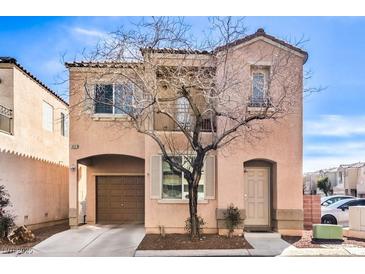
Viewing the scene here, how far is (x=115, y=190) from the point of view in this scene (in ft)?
56.3

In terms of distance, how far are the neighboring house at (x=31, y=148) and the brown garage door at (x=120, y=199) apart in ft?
7.57

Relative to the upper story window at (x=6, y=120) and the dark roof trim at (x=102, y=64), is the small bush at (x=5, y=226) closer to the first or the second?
the upper story window at (x=6, y=120)

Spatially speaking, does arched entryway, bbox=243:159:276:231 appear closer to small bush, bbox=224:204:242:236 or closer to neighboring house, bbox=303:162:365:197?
small bush, bbox=224:204:242:236

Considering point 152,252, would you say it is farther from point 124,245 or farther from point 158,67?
point 158,67

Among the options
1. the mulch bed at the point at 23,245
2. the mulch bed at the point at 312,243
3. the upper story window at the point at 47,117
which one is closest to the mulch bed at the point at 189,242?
the mulch bed at the point at 312,243

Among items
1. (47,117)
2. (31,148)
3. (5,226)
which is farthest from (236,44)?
(47,117)

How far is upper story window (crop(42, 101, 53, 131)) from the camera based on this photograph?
17.8 metres

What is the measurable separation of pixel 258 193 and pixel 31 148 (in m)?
9.25

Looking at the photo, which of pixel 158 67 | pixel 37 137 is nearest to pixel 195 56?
pixel 158 67

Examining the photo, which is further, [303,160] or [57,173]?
[57,173]

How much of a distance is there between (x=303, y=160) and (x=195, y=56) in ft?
16.9

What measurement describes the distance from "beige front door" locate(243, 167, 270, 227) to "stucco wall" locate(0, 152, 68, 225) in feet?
27.6

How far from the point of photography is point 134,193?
17.2 metres

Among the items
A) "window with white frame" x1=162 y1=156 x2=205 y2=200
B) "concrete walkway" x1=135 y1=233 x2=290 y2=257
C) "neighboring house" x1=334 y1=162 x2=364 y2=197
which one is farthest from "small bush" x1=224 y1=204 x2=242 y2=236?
"neighboring house" x1=334 y1=162 x2=364 y2=197
